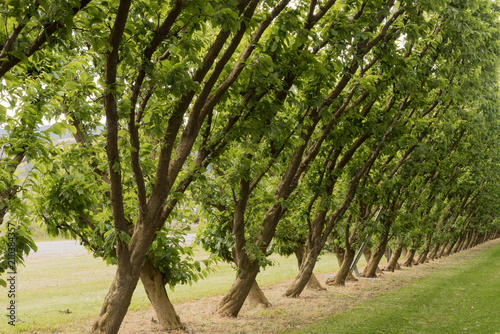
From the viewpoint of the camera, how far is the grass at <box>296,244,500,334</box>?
11008 mm

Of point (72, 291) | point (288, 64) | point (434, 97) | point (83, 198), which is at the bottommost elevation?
point (72, 291)

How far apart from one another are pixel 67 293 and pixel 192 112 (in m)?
16.3

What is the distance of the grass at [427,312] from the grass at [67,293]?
156 inches

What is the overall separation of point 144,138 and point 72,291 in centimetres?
1482

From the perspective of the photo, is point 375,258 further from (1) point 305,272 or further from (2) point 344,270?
(1) point 305,272

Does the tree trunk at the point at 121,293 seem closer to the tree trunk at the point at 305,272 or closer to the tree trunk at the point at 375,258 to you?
the tree trunk at the point at 305,272

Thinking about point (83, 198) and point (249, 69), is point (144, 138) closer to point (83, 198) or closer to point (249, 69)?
point (83, 198)

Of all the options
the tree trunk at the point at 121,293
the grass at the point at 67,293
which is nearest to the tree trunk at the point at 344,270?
the grass at the point at 67,293

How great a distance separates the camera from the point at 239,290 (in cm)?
1155

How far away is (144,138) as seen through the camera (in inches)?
295

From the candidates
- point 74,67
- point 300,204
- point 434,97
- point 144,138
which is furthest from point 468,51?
point 74,67

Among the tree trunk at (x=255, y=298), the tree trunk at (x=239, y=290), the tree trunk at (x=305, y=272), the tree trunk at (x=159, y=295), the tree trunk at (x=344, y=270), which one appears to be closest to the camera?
the tree trunk at (x=159, y=295)

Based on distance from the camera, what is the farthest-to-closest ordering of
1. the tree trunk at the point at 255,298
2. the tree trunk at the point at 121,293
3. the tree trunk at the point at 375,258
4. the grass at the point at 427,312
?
the tree trunk at the point at 375,258 → the tree trunk at the point at 255,298 → the grass at the point at 427,312 → the tree trunk at the point at 121,293

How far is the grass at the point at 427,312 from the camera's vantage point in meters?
11.0
